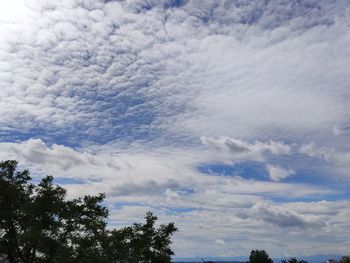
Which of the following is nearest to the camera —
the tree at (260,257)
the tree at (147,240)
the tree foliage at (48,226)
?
the tree foliage at (48,226)

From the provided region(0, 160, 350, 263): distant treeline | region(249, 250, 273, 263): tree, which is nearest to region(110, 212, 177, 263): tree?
region(0, 160, 350, 263): distant treeline

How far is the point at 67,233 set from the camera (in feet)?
134

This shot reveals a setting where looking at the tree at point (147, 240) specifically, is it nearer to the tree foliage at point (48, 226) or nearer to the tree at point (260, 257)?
the tree foliage at point (48, 226)

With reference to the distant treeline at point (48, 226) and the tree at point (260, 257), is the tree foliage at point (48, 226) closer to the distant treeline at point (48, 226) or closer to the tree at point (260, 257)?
the distant treeline at point (48, 226)

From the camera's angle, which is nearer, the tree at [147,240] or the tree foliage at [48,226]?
the tree foliage at [48,226]

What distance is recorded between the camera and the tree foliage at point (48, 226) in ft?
125

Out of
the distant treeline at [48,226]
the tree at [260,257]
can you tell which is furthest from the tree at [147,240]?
the tree at [260,257]

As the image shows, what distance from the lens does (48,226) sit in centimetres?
4078

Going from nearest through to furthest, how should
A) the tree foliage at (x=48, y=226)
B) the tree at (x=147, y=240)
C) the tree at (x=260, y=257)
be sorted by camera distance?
the tree foliage at (x=48, y=226)
the tree at (x=147, y=240)
the tree at (x=260, y=257)

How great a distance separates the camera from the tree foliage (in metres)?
38.2

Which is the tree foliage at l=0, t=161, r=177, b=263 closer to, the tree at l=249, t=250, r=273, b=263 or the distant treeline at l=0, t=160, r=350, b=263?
the distant treeline at l=0, t=160, r=350, b=263

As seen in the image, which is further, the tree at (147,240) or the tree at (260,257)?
the tree at (260,257)

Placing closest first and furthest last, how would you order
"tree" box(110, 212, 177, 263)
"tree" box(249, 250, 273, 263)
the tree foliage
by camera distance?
1. the tree foliage
2. "tree" box(110, 212, 177, 263)
3. "tree" box(249, 250, 273, 263)

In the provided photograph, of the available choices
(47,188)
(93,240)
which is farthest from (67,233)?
(47,188)
